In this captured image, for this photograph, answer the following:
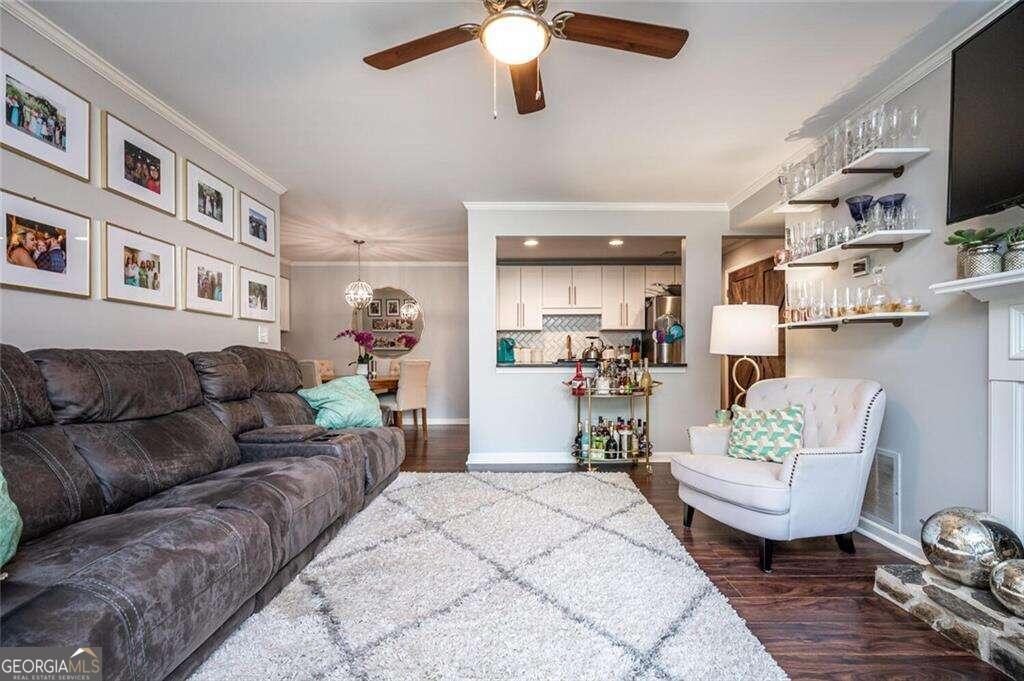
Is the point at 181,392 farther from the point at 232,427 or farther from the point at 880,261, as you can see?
the point at 880,261

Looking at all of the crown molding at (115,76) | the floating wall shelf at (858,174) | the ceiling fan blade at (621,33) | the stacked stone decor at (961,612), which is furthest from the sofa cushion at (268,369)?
the floating wall shelf at (858,174)

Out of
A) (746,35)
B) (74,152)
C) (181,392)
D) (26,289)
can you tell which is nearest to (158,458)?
(181,392)

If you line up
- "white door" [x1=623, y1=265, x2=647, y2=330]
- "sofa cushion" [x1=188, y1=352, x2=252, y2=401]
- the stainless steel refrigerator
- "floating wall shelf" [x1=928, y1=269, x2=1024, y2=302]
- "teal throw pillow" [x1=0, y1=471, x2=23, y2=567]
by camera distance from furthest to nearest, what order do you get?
"white door" [x1=623, y1=265, x2=647, y2=330], the stainless steel refrigerator, "sofa cushion" [x1=188, y1=352, x2=252, y2=401], "floating wall shelf" [x1=928, y1=269, x2=1024, y2=302], "teal throw pillow" [x1=0, y1=471, x2=23, y2=567]

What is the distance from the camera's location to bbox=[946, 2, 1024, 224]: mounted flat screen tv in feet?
5.93

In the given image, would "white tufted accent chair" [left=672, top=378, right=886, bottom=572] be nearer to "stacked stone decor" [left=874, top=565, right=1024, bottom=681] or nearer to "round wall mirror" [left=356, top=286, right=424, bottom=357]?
"stacked stone decor" [left=874, top=565, right=1024, bottom=681]

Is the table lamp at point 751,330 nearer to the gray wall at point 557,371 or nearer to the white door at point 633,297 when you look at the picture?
the gray wall at point 557,371

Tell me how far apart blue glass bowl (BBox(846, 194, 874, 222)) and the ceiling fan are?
157 centimetres

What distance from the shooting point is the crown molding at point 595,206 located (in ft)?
15.1

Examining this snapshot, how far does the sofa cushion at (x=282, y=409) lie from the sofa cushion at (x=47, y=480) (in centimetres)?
123

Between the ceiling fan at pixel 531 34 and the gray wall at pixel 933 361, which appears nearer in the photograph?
the ceiling fan at pixel 531 34

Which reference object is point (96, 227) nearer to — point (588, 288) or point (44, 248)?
point (44, 248)

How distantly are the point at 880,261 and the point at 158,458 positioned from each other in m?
3.91

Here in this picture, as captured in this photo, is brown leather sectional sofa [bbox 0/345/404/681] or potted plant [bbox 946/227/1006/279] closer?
brown leather sectional sofa [bbox 0/345/404/681]

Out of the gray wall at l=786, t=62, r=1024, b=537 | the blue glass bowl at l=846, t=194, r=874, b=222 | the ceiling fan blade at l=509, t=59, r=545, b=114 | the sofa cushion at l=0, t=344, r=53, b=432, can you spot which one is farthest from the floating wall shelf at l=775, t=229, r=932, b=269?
the sofa cushion at l=0, t=344, r=53, b=432
